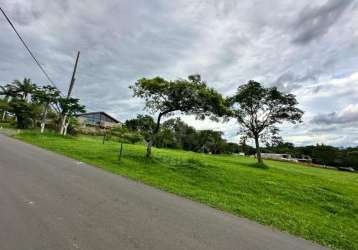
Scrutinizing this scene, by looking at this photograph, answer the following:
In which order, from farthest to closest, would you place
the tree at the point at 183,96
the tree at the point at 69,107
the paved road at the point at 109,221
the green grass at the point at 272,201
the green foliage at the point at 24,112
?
the green foliage at the point at 24,112 → the tree at the point at 69,107 → the tree at the point at 183,96 → the green grass at the point at 272,201 → the paved road at the point at 109,221

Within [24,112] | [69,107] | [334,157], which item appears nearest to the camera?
[69,107]

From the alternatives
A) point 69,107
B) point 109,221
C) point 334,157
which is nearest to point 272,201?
point 109,221

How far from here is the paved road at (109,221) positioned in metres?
4.68

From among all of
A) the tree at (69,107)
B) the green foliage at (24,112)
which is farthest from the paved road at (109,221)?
the green foliage at (24,112)

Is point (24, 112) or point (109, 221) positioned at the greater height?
point (24, 112)

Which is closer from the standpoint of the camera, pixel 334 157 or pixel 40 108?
pixel 40 108

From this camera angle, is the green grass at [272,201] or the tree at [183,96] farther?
the tree at [183,96]

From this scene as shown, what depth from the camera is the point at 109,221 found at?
570cm

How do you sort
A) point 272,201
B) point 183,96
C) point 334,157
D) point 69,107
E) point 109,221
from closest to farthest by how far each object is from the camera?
point 109,221, point 272,201, point 183,96, point 69,107, point 334,157

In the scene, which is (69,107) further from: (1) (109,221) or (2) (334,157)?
(2) (334,157)

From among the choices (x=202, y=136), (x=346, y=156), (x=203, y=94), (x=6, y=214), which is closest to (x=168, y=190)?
(x=6, y=214)

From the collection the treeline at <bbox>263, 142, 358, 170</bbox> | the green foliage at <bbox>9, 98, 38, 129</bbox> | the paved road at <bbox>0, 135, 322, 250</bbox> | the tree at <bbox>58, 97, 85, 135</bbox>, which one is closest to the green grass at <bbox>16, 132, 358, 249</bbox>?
the paved road at <bbox>0, 135, 322, 250</bbox>

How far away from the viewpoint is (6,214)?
17.9ft

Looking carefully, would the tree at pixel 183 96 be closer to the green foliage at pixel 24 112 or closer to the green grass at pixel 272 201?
the green grass at pixel 272 201
